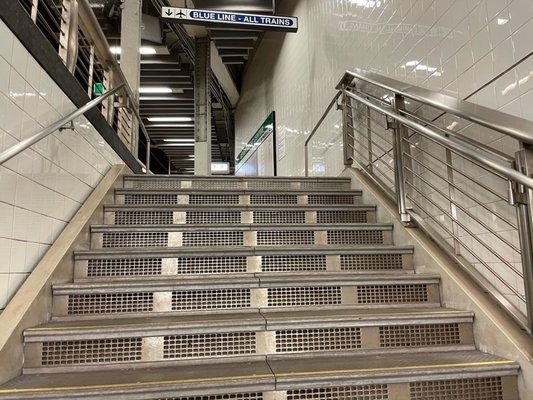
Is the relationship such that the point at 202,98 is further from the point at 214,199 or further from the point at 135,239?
the point at 135,239

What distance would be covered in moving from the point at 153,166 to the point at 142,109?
7220mm

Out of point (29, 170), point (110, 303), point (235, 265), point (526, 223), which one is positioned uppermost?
point (29, 170)

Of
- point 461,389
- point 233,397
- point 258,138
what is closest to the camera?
A: point 233,397

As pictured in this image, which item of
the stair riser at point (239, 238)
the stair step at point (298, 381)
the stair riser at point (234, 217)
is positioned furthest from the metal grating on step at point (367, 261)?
the stair step at point (298, 381)


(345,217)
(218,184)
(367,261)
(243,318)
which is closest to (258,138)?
(218,184)

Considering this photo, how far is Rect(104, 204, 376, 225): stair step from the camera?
2689 mm

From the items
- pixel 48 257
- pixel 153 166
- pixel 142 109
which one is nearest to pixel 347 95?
pixel 48 257

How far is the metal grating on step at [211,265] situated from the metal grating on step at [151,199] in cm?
90

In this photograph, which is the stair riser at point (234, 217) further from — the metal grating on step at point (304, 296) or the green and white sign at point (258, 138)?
the green and white sign at point (258, 138)

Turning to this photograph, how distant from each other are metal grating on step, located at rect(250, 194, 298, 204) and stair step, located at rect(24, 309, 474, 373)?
4.46 feet

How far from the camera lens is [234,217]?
9.21 ft

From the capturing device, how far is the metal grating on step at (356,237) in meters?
2.58

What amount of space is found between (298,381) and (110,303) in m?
0.98

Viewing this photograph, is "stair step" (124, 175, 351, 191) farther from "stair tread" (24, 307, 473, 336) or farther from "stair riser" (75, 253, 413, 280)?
"stair tread" (24, 307, 473, 336)
